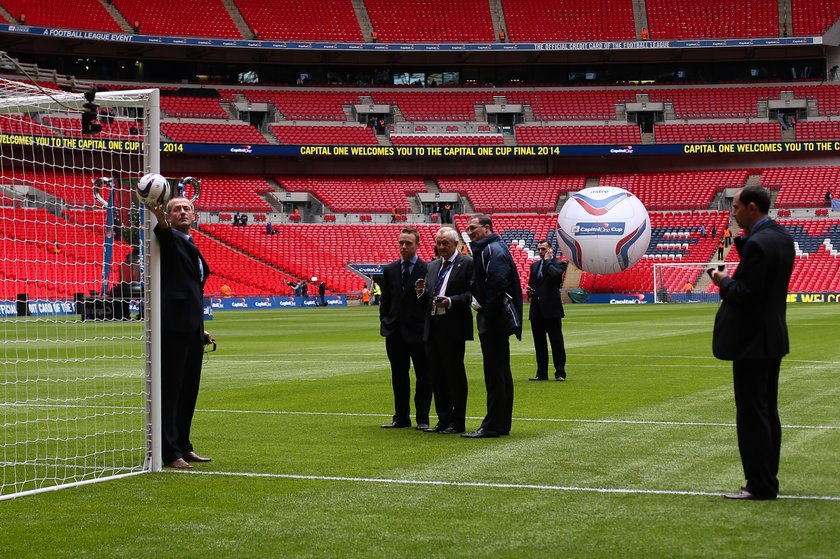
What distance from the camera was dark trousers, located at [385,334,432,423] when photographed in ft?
38.2

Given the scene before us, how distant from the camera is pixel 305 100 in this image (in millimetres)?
74125

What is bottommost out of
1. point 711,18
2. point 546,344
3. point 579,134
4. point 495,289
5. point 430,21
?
point 546,344

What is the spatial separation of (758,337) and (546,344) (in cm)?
948

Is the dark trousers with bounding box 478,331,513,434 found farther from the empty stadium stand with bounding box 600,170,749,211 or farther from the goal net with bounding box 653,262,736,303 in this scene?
the empty stadium stand with bounding box 600,170,749,211

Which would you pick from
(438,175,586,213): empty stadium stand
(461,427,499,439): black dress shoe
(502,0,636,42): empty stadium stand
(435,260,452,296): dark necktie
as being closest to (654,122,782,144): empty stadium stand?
(438,175,586,213): empty stadium stand

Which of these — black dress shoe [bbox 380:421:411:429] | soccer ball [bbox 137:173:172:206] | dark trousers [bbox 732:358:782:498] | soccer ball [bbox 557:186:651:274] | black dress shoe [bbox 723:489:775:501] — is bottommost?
black dress shoe [bbox 723:489:775:501]

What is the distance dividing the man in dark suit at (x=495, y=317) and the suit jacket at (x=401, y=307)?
886 mm

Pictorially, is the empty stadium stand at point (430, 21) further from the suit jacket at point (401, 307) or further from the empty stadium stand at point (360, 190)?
the suit jacket at point (401, 307)

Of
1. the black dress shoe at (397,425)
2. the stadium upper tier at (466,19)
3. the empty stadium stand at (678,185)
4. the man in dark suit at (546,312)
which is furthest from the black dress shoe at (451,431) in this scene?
the stadium upper tier at (466,19)

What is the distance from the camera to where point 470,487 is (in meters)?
8.09

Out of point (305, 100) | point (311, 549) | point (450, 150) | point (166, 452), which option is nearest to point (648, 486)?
point (311, 549)

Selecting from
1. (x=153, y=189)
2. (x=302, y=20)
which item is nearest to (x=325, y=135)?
(x=302, y=20)

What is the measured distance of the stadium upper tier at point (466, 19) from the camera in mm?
71000

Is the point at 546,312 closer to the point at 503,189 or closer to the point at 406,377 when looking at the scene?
the point at 406,377
